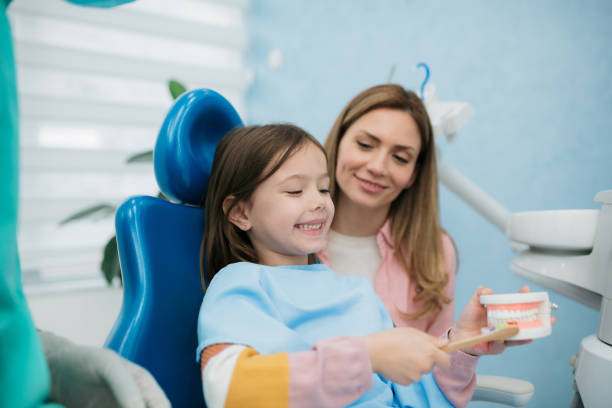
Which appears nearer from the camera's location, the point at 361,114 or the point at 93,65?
the point at 361,114

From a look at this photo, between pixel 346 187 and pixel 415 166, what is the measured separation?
25 cm

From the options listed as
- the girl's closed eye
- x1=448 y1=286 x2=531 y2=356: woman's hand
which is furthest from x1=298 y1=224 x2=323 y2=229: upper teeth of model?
the girl's closed eye

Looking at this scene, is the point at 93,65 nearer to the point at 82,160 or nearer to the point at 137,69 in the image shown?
the point at 137,69

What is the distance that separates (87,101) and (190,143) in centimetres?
130

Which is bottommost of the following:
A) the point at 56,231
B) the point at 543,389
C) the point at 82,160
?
the point at 543,389

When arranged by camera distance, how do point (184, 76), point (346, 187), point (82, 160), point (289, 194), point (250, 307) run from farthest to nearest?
1. point (184, 76)
2. point (82, 160)
3. point (346, 187)
4. point (289, 194)
5. point (250, 307)

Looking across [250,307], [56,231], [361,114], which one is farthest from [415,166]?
[56,231]

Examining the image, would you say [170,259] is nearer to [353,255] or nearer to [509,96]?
[353,255]

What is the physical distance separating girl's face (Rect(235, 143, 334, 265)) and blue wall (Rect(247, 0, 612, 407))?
967 millimetres

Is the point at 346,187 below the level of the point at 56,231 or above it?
above

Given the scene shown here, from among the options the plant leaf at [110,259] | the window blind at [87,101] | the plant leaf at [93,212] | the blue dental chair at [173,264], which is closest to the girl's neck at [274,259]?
the blue dental chair at [173,264]

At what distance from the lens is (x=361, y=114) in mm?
1283

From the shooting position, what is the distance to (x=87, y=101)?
6.23ft

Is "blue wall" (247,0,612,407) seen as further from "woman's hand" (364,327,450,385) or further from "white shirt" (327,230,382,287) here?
"woman's hand" (364,327,450,385)
